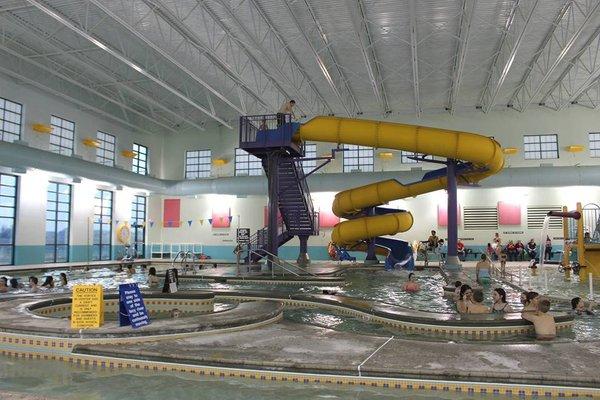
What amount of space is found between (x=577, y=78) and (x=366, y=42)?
12289mm

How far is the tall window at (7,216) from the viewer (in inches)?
896

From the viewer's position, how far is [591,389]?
470 centimetres

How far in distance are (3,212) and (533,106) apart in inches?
1120

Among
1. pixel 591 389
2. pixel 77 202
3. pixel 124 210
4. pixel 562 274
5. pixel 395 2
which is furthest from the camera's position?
pixel 124 210

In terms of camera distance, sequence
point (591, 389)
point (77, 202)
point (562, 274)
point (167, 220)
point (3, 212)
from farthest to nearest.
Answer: point (167, 220) < point (77, 202) < point (3, 212) < point (562, 274) < point (591, 389)

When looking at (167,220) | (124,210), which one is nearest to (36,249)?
(124,210)

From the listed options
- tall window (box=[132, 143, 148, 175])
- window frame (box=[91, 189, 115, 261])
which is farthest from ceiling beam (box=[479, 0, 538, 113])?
window frame (box=[91, 189, 115, 261])

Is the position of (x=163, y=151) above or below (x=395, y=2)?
below

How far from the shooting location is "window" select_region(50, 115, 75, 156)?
2548 centimetres

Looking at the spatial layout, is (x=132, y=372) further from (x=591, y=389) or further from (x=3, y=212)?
(x=3, y=212)

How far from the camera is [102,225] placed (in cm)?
2919

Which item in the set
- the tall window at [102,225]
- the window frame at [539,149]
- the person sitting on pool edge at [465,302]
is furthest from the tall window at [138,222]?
the person sitting on pool edge at [465,302]

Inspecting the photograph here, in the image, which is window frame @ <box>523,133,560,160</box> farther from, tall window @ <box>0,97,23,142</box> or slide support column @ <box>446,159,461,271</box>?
tall window @ <box>0,97,23,142</box>

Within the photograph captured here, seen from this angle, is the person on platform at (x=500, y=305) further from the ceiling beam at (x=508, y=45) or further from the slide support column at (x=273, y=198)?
the slide support column at (x=273, y=198)
